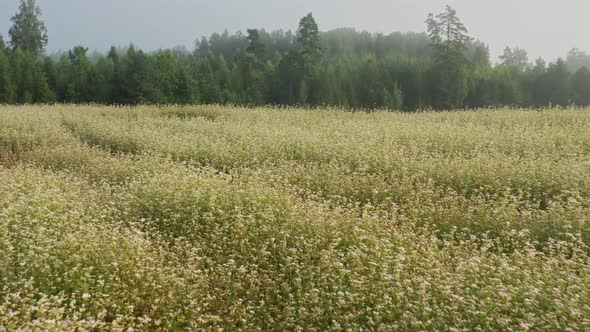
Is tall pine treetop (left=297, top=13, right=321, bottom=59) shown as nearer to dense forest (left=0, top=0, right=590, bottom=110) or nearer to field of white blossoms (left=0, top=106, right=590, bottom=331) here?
dense forest (left=0, top=0, right=590, bottom=110)

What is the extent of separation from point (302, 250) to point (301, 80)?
44.1 meters

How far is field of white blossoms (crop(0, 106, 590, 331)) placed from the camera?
4016 millimetres

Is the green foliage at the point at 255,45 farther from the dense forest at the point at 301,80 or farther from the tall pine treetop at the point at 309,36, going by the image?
the tall pine treetop at the point at 309,36

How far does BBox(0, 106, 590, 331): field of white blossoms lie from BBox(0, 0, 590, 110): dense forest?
36.3 meters

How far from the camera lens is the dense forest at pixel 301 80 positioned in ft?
148

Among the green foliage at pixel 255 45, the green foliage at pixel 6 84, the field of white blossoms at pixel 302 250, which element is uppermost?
the green foliage at pixel 255 45

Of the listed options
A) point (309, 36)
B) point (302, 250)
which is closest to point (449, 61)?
point (309, 36)

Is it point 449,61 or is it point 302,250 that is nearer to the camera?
point 302,250

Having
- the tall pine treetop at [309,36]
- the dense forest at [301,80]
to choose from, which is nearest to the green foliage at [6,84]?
the dense forest at [301,80]

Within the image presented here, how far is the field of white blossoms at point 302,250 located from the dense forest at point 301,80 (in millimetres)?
36322

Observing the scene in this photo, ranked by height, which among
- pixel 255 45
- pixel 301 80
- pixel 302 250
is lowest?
pixel 302 250

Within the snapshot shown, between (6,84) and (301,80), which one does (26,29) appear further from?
(301,80)

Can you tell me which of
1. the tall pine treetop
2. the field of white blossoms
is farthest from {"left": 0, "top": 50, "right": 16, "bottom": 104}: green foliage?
the field of white blossoms

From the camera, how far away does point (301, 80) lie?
48.4 meters
